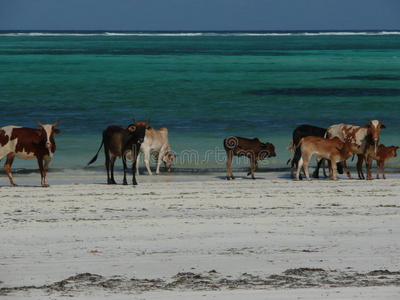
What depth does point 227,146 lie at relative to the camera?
18344mm

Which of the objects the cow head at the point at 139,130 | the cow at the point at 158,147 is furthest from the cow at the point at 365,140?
the cow head at the point at 139,130

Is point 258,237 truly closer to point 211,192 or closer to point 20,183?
point 211,192

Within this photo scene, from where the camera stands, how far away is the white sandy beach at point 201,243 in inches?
300

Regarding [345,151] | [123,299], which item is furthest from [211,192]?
[123,299]

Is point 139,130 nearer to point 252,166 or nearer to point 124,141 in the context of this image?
point 124,141

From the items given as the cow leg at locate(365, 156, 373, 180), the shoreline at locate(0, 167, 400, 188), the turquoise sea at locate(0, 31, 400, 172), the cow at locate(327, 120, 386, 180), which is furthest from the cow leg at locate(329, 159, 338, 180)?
the turquoise sea at locate(0, 31, 400, 172)

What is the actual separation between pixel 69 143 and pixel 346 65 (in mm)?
66591

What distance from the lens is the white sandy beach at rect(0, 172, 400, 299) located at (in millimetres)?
7609

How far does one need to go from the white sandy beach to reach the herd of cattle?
3.51 ft

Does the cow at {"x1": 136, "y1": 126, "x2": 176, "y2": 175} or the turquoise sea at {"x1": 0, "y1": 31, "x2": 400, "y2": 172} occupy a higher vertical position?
the turquoise sea at {"x1": 0, "y1": 31, "x2": 400, "y2": 172}

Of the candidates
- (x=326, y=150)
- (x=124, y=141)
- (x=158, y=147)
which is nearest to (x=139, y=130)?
(x=124, y=141)

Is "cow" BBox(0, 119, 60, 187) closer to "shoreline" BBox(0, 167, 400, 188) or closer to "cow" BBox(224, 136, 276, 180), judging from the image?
"shoreline" BBox(0, 167, 400, 188)

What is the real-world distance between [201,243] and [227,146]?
28.8 feet

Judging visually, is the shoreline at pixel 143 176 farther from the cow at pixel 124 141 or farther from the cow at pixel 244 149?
the cow at pixel 124 141
